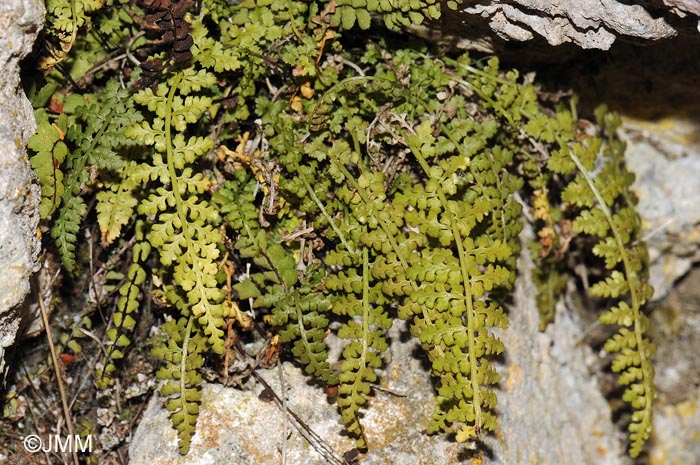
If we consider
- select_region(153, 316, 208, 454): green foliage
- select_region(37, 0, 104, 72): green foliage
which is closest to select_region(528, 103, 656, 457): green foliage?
select_region(153, 316, 208, 454): green foliage

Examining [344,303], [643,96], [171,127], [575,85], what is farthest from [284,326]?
[643,96]

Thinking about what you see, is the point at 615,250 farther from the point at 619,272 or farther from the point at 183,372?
the point at 183,372

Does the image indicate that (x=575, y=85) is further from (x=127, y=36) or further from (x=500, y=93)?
(x=127, y=36)

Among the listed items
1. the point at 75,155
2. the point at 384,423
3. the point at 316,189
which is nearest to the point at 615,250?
the point at 384,423

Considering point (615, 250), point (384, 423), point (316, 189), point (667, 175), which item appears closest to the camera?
point (316, 189)

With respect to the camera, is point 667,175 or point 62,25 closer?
point 62,25

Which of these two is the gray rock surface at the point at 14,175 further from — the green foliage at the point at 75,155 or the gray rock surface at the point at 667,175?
the gray rock surface at the point at 667,175
